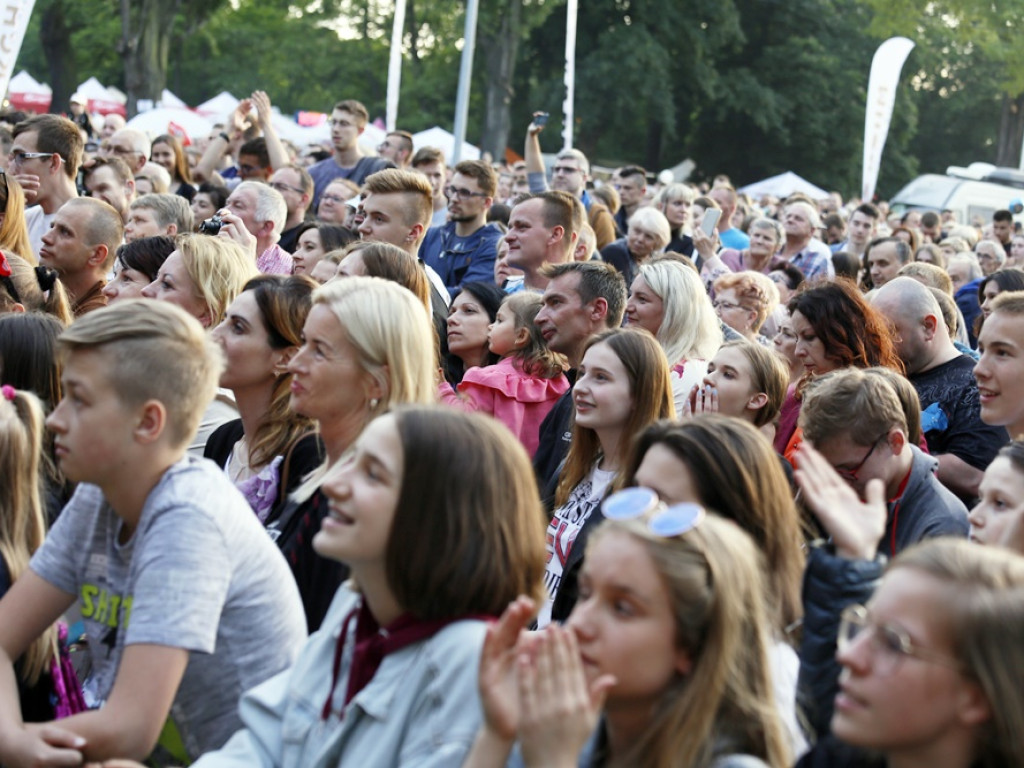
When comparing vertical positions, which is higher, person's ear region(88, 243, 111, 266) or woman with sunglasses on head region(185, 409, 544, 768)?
person's ear region(88, 243, 111, 266)

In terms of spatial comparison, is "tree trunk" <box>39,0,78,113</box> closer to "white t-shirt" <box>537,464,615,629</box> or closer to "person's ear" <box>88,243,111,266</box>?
"person's ear" <box>88,243,111,266</box>

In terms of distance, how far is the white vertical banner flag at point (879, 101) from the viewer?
20.5 m

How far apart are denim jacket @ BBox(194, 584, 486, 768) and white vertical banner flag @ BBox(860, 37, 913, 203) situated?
19.0 meters

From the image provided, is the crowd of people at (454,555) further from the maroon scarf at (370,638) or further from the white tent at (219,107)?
the white tent at (219,107)

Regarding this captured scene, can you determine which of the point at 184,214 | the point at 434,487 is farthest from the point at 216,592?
the point at 184,214

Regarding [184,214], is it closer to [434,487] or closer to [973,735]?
[434,487]

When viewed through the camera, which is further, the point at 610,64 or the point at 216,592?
the point at 610,64

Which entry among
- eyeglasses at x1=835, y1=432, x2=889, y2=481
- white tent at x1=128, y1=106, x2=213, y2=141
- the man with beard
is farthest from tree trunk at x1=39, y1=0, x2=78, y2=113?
eyeglasses at x1=835, y1=432, x2=889, y2=481

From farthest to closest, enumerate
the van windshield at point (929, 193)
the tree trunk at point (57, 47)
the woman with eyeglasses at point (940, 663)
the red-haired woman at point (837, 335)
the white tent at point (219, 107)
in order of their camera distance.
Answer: the tree trunk at point (57, 47) < the white tent at point (219, 107) < the van windshield at point (929, 193) < the red-haired woman at point (837, 335) < the woman with eyeglasses at point (940, 663)

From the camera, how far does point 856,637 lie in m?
2.29

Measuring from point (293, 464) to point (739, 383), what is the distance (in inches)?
73.9

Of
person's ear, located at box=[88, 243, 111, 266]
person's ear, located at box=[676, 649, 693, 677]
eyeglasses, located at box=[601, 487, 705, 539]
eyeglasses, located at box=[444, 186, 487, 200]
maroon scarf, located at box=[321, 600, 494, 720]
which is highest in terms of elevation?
eyeglasses, located at box=[444, 186, 487, 200]

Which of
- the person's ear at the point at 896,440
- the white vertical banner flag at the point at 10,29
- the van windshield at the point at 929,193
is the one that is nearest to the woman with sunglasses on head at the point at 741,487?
the person's ear at the point at 896,440

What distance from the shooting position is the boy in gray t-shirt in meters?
2.83
